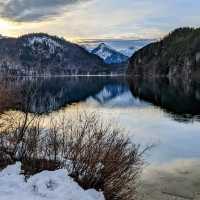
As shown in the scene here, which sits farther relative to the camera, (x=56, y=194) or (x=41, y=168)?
(x=41, y=168)

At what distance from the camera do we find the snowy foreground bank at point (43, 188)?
1080cm

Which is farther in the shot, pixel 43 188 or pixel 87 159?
pixel 87 159

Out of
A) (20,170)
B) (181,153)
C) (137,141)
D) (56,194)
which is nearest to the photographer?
(56,194)

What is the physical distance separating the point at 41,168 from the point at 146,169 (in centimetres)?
785

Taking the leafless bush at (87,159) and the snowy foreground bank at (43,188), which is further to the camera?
the leafless bush at (87,159)

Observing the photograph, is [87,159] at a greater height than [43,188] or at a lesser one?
greater

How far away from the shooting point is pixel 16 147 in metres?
13.9

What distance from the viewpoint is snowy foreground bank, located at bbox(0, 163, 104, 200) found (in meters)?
10.8

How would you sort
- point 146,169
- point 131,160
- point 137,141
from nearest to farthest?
point 131,160 < point 146,169 < point 137,141

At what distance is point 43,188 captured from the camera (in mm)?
11180

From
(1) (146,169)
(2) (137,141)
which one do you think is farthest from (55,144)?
(2) (137,141)

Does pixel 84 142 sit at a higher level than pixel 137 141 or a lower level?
higher

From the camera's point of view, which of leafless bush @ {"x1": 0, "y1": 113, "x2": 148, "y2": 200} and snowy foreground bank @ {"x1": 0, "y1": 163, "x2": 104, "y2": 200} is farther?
leafless bush @ {"x1": 0, "y1": 113, "x2": 148, "y2": 200}

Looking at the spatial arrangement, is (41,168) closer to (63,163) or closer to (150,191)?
(63,163)
